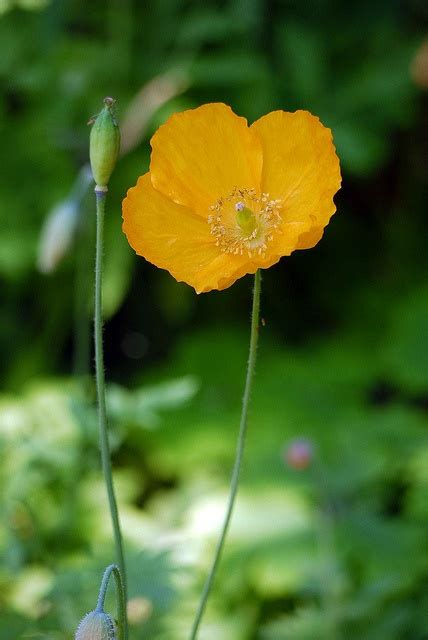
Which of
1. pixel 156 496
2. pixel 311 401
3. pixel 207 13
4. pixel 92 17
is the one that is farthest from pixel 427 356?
pixel 92 17

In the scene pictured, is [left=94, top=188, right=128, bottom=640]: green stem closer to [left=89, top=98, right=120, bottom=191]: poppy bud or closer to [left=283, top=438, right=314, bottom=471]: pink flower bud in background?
[left=89, top=98, right=120, bottom=191]: poppy bud

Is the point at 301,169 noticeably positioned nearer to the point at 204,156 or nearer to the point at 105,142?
the point at 204,156

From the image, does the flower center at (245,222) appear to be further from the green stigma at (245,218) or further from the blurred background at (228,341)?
the blurred background at (228,341)

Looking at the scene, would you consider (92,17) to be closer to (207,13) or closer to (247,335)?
(207,13)

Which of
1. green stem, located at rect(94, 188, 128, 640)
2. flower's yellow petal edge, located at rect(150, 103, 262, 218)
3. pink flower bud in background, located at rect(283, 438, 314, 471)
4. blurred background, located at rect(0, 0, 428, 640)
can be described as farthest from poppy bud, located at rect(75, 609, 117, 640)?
pink flower bud in background, located at rect(283, 438, 314, 471)

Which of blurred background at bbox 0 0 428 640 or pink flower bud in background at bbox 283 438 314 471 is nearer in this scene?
pink flower bud in background at bbox 283 438 314 471

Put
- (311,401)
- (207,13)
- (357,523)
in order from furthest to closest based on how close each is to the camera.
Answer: (207,13) < (311,401) < (357,523)

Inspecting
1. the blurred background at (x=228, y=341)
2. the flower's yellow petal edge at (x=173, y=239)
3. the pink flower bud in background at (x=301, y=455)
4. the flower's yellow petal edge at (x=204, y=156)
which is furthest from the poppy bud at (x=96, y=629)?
the pink flower bud in background at (x=301, y=455)
